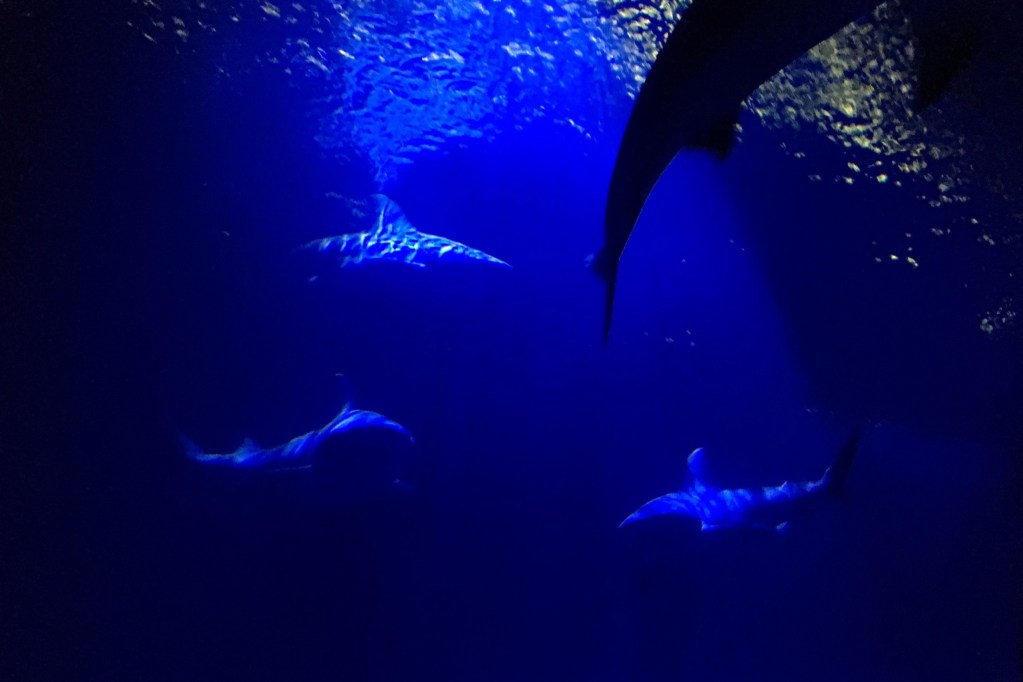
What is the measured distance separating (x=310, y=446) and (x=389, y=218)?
308 centimetres

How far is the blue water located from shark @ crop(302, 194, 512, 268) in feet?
0.76

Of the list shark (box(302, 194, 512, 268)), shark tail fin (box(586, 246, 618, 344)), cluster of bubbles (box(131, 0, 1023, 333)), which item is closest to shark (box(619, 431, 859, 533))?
cluster of bubbles (box(131, 0, 1023, 333))

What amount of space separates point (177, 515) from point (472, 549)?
4.67 meters

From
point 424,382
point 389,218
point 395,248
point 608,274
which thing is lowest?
point 608,274

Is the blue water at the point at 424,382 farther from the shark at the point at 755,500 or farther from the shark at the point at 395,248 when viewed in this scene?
the shark at the point at 755,500

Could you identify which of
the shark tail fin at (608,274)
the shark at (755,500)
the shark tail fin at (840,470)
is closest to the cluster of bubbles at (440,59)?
the shark tail fin at (608,274)

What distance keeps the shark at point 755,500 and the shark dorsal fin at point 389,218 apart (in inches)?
176

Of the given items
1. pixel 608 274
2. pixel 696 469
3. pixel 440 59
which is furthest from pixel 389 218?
pixel 608 274

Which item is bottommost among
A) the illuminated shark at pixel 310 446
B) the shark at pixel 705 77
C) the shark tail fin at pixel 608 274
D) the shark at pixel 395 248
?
the shark tail fin at pixel 608 274

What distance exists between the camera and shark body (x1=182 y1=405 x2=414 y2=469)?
570cm

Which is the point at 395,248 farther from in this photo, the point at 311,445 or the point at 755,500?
the point at 755,500

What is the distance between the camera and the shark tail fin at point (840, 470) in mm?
6617

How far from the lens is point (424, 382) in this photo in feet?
30.8

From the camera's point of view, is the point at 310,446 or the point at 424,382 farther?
the point at 424,382
